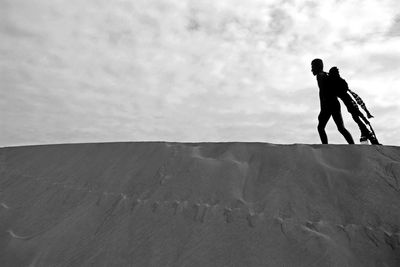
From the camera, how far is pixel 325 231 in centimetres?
202

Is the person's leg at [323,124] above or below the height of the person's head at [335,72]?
below

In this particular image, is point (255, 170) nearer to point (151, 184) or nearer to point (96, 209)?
point (151, 184)

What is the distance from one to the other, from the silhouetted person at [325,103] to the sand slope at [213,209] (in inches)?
34.7

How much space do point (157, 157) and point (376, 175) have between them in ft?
5.80

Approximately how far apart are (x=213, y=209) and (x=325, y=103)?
6.43 feet

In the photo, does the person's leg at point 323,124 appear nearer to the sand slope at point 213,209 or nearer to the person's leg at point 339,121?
the person's leg at point 339,121

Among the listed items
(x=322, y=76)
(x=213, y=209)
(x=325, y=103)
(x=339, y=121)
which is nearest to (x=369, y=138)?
(x=339, y=121)

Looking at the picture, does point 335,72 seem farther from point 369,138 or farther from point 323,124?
point 369,138

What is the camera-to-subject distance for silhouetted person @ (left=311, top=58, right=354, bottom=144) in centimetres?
360

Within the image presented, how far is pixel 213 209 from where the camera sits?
234 centimetres

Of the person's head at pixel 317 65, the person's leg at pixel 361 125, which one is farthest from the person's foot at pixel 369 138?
the person's head at pixel 317 65

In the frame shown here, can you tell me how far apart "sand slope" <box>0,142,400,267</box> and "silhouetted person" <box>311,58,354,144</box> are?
88cm

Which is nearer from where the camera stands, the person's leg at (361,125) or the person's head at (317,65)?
the person's leg at (361,125)

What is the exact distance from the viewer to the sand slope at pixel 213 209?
1975 millimetres
